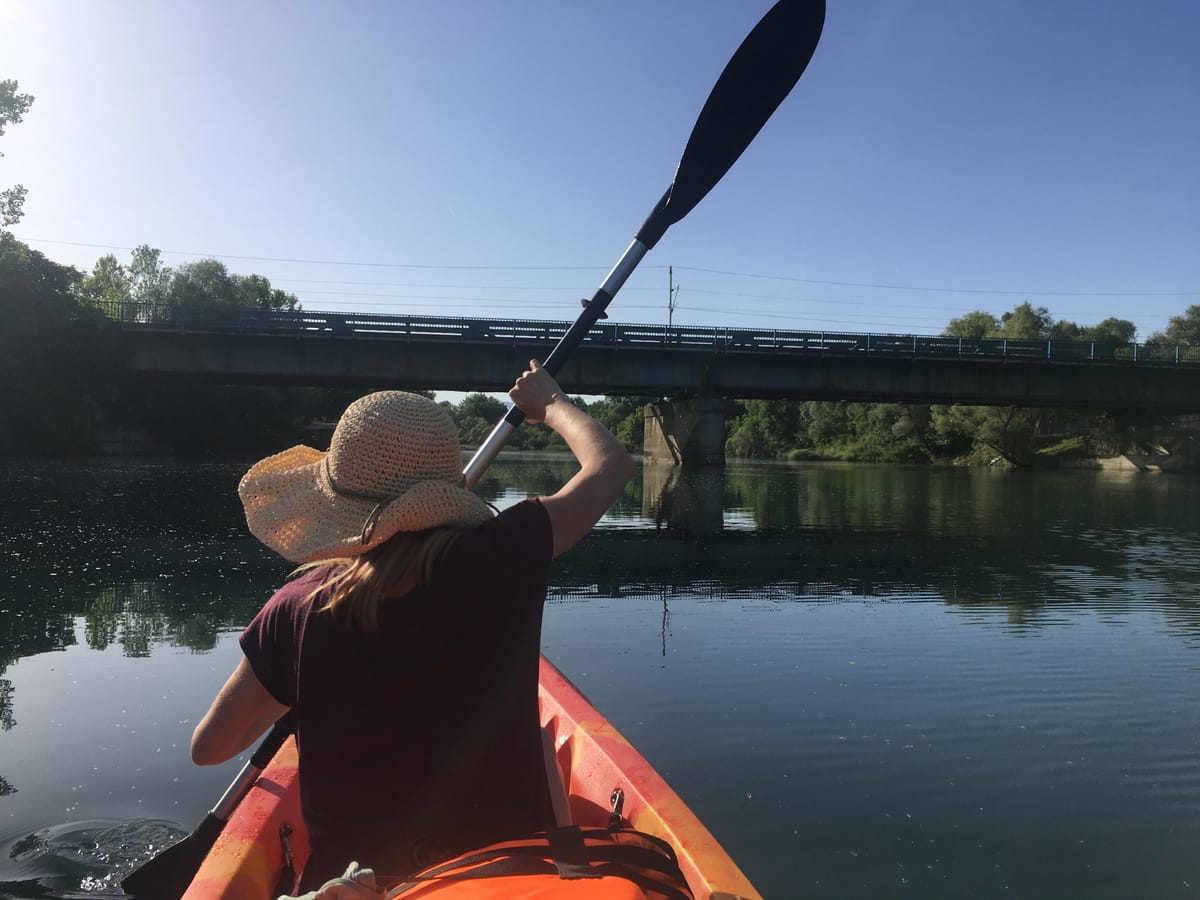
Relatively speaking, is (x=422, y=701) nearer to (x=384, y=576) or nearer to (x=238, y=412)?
(x=384, y=576)

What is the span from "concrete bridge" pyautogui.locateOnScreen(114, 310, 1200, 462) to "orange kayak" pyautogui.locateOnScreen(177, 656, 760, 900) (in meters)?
31.5

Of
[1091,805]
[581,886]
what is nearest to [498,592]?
[581,886]

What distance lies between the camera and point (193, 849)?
3.71 metres

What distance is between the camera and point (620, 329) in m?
37.2

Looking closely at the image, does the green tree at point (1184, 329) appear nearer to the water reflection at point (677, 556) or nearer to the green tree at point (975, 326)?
the green tree at point (975, 326)

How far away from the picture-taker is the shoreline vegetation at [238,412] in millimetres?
37094

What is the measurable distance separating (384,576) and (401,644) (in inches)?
6.2

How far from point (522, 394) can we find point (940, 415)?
205ft

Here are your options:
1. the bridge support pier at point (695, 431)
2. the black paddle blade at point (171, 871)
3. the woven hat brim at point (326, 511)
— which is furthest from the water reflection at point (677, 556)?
the bridge support pier at point (695, 431)

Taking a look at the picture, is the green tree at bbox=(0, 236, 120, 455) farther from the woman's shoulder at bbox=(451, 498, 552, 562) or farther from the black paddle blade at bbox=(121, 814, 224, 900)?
the woman's shoulder at bbox=(451, 498, 552, 562)

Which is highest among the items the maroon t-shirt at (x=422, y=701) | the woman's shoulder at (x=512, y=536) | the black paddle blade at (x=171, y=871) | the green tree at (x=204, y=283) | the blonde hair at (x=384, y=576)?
the green tree at (x=204, y=283)

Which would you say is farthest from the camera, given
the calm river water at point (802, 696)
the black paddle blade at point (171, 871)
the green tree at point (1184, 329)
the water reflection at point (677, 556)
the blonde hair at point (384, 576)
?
the green tree at point (1184, 329)

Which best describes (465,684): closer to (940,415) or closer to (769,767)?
(769,767)

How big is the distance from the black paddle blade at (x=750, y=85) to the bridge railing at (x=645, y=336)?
30.1 meters
